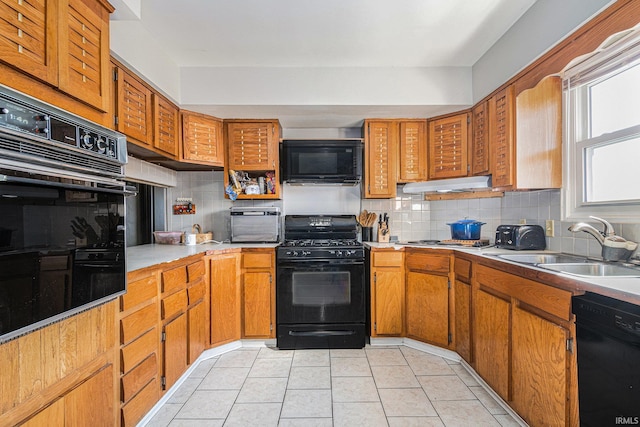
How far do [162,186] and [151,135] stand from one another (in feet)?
3.05

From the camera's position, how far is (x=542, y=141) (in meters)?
2.09

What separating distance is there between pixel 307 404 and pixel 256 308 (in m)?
1.01

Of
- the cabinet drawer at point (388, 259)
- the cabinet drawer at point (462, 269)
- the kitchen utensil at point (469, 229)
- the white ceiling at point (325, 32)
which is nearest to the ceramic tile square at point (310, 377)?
the cabinet drawer at point (388, 259)

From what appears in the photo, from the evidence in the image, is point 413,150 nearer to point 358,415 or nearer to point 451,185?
point 451,185

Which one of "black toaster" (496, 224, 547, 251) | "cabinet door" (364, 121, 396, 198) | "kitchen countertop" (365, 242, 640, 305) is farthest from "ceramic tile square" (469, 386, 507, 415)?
"cabinet door" (364, 121, 396, 198)

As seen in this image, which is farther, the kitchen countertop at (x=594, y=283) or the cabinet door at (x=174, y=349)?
the cabinet door at (x=174, y=349)

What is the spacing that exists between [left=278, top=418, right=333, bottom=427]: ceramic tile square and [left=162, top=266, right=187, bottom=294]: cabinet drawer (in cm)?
104

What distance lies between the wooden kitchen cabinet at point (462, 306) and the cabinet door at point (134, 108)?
2.52m

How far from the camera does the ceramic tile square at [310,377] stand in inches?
81.0

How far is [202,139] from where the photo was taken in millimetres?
2803

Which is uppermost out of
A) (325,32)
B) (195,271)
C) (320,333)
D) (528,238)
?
(325,32)

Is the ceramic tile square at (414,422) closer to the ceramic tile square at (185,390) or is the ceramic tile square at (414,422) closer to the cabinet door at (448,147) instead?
the ceramic tile square at (185,390)

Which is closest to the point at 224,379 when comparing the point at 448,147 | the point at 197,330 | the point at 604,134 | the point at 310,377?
the point at 197,330

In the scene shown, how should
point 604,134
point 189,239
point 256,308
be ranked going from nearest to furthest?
point 604,134, point 256,308, point 189,239
